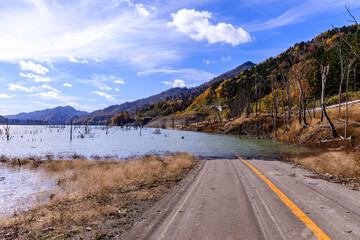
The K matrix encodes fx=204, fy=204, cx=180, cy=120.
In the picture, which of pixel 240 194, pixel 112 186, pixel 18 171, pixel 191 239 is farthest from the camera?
pixel 18 171

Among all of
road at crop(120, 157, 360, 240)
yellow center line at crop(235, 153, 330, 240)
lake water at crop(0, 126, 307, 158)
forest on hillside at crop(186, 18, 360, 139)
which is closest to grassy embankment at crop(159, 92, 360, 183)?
forest on hillside at crop(186, 18, 360, 139)

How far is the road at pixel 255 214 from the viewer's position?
3.96 meters

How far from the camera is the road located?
13.0 feet

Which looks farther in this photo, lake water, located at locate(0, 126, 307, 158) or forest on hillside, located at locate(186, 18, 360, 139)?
forest on hillside, located at locate(186, 18, 360, 139)

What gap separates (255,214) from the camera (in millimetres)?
4852

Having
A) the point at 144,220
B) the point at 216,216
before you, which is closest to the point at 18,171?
the point at 144,220

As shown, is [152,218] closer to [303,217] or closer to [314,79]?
[303,217]

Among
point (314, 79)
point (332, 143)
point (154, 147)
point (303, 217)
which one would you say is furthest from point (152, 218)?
point (314, 79)

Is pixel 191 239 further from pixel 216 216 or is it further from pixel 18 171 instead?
pixel 18 171

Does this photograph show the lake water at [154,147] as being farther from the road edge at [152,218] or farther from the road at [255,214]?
the road edge at [152,218]

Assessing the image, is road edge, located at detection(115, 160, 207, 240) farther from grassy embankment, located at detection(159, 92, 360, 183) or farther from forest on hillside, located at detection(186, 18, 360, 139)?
forest on hillside, located at detection(186, 18, 360, 139)

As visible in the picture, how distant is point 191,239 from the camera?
3832mm

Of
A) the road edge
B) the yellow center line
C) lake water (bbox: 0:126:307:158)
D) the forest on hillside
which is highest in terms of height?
the forest on hillside

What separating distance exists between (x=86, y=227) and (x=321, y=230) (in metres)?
4.91
